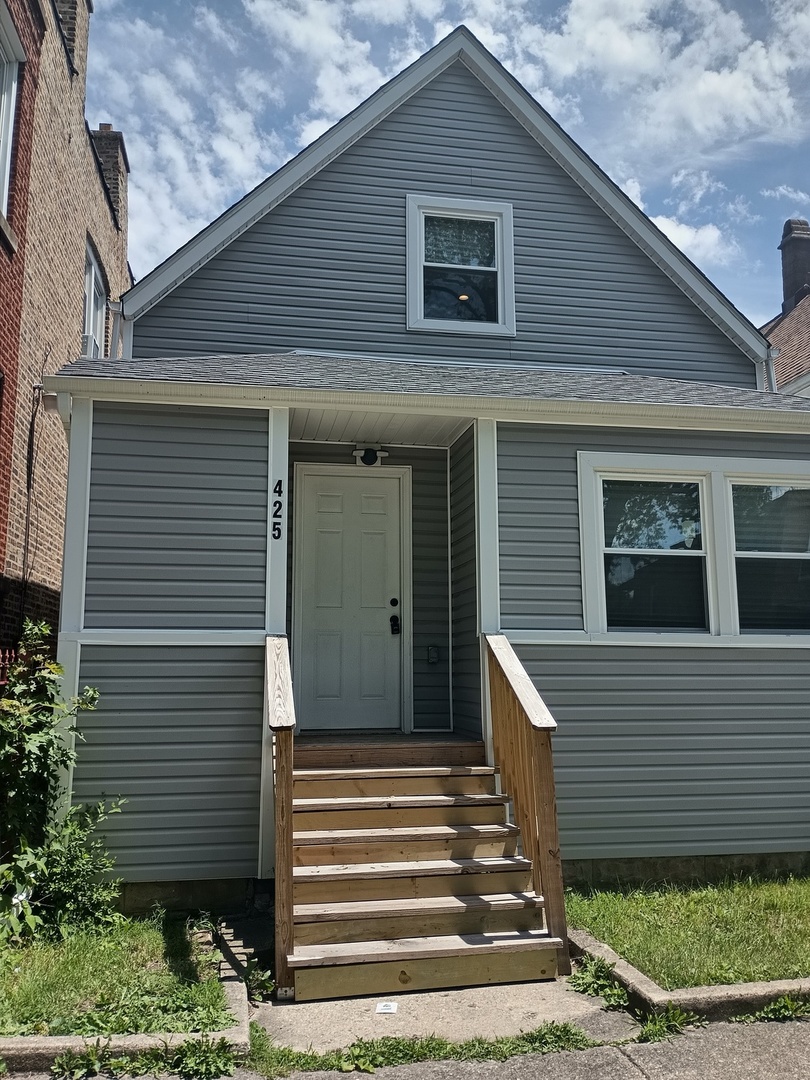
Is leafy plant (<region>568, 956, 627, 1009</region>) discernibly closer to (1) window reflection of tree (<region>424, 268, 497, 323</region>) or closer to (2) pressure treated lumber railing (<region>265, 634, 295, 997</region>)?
(2) pressure treated lumber railing (<region>265, 634, 295, 997</region>)

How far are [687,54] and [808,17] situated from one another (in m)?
1.38

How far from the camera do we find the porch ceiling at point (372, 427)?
6934 millimetres

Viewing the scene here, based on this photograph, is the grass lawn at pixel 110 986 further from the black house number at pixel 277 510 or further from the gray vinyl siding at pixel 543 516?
the gray vinyl siding at pixel 543 516

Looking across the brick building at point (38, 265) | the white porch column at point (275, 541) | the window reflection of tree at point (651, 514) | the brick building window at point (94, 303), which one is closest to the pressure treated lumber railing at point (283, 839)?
the white porch column at point (275, 541)

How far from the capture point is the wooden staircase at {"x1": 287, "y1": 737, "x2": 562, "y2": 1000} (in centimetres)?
466

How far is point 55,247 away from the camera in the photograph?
10.1 m

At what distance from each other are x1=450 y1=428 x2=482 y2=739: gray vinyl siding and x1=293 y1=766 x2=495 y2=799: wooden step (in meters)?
0.51

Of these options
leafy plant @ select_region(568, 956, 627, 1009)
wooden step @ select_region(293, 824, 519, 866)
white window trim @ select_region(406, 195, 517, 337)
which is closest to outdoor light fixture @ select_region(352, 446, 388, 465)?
white window trim @ select_region(406, 195, 517, 337)

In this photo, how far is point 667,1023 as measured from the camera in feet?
13.3

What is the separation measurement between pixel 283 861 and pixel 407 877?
0.92 meters

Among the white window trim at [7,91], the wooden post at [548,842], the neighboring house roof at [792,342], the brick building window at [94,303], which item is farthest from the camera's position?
the neighboring house roof at [792,342]

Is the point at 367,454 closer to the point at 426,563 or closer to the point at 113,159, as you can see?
the point at 426,563

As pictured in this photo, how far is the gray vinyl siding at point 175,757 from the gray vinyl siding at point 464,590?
1700 mm

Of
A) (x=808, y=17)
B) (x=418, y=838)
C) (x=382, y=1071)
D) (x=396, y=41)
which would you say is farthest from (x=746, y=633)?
(x=396, y=41)
